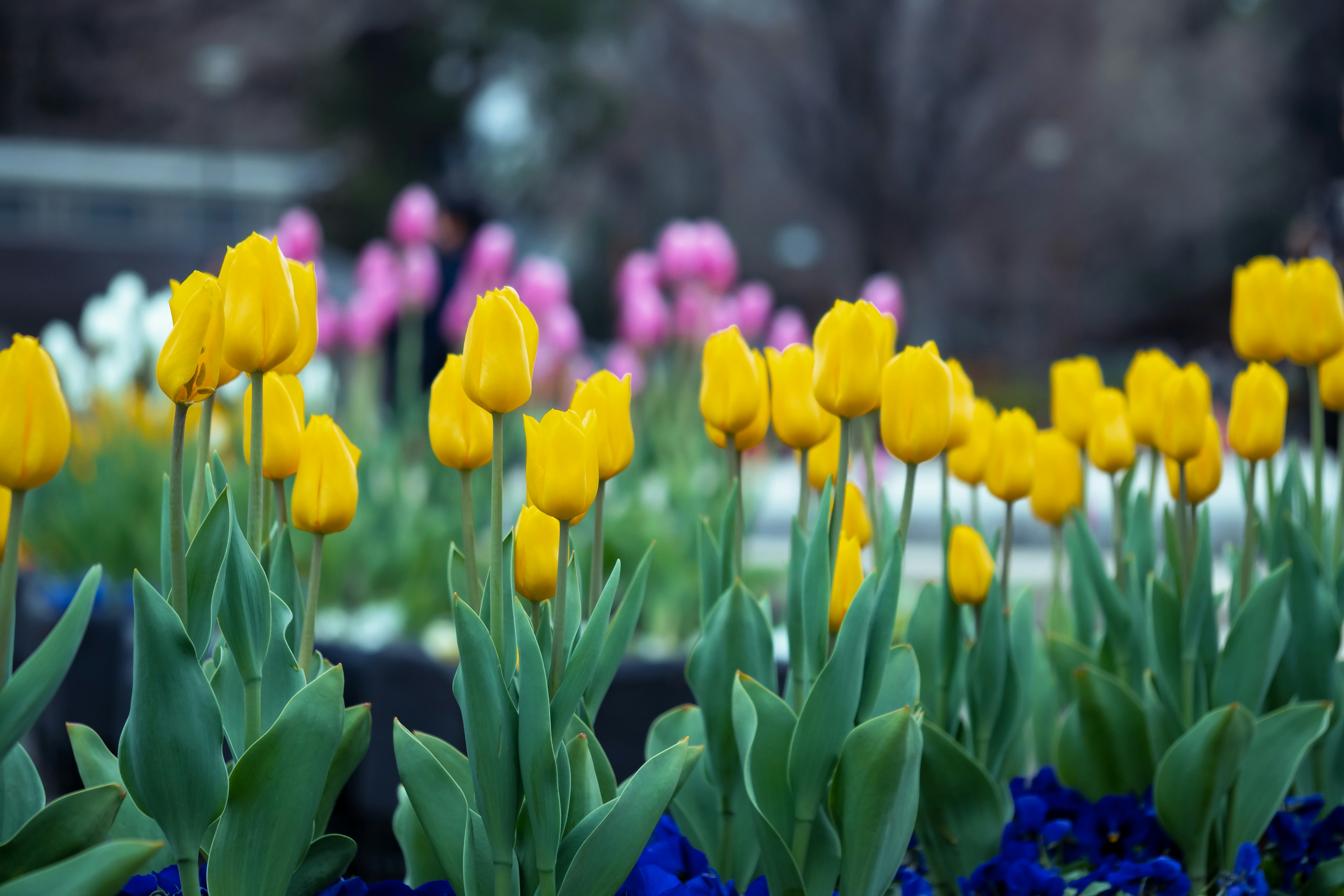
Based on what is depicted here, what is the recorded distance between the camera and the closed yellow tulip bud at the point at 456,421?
82 centimetres

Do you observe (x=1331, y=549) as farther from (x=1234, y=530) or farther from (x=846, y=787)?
(x=1234, y=530)

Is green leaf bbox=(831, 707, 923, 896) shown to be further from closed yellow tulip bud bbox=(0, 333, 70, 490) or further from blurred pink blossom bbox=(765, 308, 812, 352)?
blurred pink blossom bbox=(765, 308, 812, 352)

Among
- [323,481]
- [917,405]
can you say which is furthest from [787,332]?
[323,481]

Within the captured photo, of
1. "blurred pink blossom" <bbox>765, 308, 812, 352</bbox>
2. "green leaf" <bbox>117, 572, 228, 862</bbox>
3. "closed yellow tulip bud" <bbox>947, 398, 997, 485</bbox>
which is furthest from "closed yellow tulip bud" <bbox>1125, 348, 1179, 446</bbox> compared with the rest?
"blurred pink blossom" <bbox>765, 308, 812, 352</bbox>

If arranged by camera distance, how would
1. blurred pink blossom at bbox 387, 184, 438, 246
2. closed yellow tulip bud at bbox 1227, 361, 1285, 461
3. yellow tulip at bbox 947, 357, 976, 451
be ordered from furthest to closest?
blurred pink blossom at bbox 387, 184, 438, 246 → closed yellow tulip bud at bbox 1227, 361, 1285, 461 → yellow tulip at bbox 947, 357, 976, 451

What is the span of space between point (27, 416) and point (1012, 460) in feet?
2.71

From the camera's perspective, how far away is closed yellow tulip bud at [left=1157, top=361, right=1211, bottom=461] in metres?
1.03

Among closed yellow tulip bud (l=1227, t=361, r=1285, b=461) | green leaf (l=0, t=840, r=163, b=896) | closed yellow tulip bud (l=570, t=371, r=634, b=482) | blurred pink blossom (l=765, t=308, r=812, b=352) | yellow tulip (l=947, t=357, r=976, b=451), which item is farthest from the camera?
blurred pink blossom (l=765, t=308, r=812, b=352)

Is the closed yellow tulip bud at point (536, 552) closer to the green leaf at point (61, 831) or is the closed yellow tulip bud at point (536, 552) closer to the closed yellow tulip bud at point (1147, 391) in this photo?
the green leaf at point (61, 831)

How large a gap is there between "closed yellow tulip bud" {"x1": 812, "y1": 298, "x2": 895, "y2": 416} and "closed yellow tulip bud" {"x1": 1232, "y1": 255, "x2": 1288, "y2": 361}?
0.47 meters

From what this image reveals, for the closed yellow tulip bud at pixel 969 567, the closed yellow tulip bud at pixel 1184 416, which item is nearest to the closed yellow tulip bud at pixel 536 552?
the closed yellow tulip bud at pixel 969 567

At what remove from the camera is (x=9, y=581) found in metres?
0.62

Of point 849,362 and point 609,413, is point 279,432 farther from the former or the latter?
point 849,362

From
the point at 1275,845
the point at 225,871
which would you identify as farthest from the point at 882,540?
the point at 225,871
